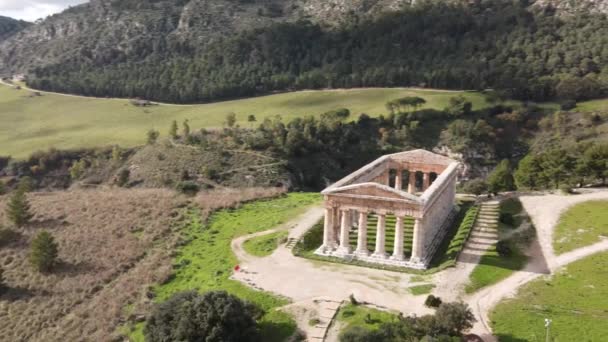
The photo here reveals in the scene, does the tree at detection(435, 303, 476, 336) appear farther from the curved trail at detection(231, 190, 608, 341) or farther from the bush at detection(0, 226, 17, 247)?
the bush at detection(0, 226, 17, 247)

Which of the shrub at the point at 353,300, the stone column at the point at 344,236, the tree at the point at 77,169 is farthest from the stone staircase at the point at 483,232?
the tree at the point at 77,169

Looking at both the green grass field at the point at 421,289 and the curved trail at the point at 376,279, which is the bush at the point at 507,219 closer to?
the curved trail at the point at 376,279

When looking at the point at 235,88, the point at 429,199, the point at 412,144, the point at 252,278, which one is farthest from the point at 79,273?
the point at 235,88

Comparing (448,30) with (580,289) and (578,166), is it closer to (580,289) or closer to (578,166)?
(578,166)

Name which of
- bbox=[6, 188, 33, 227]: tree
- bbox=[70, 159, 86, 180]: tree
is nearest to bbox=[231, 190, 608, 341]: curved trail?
bbox=[6, 188, 33, 227]: tree

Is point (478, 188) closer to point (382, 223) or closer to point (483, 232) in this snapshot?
point (483, 232)

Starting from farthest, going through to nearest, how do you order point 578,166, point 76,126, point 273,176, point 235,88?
point 235,88 → point 76,126 → point 273,176 → point 578,166
